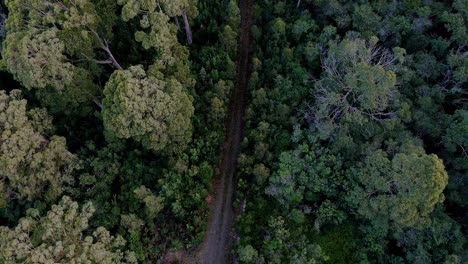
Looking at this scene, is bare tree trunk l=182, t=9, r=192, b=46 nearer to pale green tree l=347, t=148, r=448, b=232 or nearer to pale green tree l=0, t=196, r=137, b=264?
pale green tree l=0, t=196, r=137, b=264

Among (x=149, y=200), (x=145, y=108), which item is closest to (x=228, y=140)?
(x=149, y=200)

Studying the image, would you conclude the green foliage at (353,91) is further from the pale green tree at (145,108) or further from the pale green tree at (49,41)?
the pale green tree at (49,41)

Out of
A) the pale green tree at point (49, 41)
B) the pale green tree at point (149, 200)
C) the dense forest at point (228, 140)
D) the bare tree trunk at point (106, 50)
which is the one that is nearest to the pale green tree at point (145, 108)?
the dense forest at point (228, 140)

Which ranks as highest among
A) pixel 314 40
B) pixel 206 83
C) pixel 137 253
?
pixel 314 40

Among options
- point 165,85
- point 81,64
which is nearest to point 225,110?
point 165,85

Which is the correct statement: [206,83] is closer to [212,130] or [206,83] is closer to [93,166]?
[212,130]
